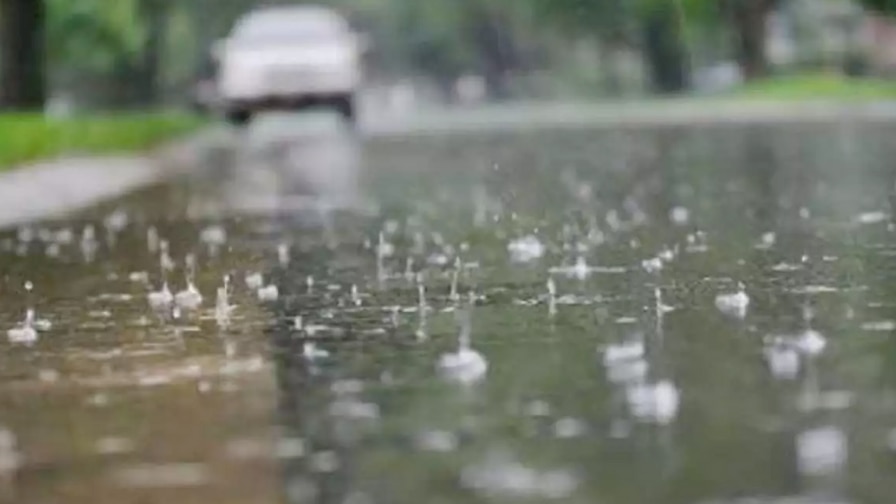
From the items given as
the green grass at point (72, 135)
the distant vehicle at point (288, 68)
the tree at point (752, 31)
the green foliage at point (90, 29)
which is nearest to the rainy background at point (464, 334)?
the green grass at point (72, 135)

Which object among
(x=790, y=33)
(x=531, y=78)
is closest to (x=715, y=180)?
(x=790, y=33)

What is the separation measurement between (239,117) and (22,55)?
751cm

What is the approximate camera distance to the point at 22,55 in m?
32.9

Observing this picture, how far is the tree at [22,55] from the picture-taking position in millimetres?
32469

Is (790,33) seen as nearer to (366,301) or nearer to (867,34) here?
(867,34)

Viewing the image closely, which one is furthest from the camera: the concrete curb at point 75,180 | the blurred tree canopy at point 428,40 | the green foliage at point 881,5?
the green foliage at point 881,5

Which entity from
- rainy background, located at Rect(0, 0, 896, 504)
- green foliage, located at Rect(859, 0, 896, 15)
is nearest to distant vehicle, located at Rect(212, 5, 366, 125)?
green foliage, located at Rect(859, 0, 896, 15)

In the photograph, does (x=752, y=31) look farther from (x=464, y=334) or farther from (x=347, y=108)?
(x=464, y=334)

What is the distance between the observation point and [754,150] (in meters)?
23.9

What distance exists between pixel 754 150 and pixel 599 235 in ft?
38.5

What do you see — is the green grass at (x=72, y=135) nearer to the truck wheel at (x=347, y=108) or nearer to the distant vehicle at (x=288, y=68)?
the distant vehicle at (x=288, y=68)

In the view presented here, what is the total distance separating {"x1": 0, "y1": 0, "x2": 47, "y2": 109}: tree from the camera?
107 ft

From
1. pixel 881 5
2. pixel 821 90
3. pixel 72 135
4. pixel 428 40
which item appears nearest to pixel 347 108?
pixel 821 90

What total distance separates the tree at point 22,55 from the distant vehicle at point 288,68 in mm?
4661
